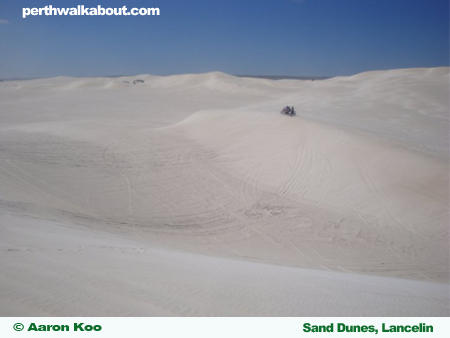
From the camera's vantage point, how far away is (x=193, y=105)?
45.3 meters

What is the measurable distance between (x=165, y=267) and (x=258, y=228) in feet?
17.7

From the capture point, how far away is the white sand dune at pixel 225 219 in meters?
4.88

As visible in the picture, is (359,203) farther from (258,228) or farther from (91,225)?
(91,225)

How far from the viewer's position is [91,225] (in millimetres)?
9273

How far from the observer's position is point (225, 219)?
1141cm

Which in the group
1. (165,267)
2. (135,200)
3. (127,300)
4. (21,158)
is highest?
(21,158)

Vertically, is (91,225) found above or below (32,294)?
above

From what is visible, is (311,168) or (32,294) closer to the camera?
(32,294)

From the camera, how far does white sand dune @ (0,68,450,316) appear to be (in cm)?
488

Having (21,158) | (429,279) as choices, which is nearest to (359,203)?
(429,279)

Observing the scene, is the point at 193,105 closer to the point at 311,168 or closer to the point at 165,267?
the point at 311,168
